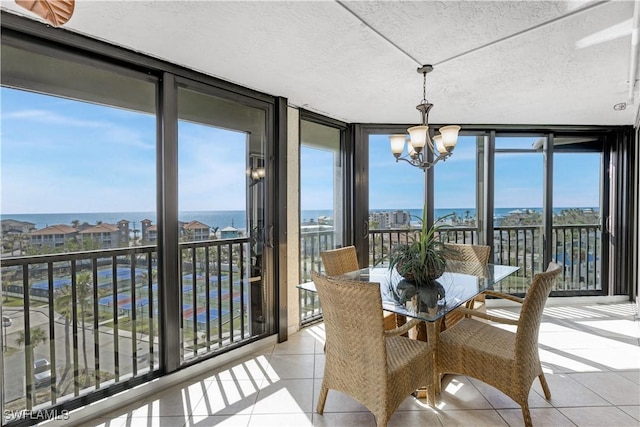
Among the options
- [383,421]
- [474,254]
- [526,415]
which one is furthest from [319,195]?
[526,415]

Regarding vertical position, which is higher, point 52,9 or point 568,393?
point 52,9

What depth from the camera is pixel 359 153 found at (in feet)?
12.9

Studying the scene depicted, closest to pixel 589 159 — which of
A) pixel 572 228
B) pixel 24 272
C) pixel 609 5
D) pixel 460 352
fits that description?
pixel 572 228

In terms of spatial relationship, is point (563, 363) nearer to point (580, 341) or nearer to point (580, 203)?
point (580, 341)

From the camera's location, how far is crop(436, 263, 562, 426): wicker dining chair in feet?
5.86

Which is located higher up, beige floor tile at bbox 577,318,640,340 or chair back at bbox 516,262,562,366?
chair back at bbox 516,262,562,366

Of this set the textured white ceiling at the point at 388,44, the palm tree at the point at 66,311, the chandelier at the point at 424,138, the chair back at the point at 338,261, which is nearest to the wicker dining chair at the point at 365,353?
the chair back at the point at 338,261

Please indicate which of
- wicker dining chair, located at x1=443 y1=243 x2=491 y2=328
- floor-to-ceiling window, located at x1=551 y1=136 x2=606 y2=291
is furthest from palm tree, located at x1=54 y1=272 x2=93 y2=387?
floor-to-ceiling window, located at x1=551 y1=136 x2=606 y2=291

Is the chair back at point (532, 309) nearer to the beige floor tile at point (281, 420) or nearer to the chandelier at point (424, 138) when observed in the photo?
the chandelier at point (424, 138)

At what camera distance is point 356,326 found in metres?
1.69

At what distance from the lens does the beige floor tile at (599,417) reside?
6.13 feet

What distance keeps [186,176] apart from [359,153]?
217 cm

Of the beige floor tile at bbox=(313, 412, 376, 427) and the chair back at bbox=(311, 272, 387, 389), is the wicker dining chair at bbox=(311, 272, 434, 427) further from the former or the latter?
the beige floor tile at bbox=(313, 412, 376, 427)

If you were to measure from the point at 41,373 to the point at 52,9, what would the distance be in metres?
2.09
